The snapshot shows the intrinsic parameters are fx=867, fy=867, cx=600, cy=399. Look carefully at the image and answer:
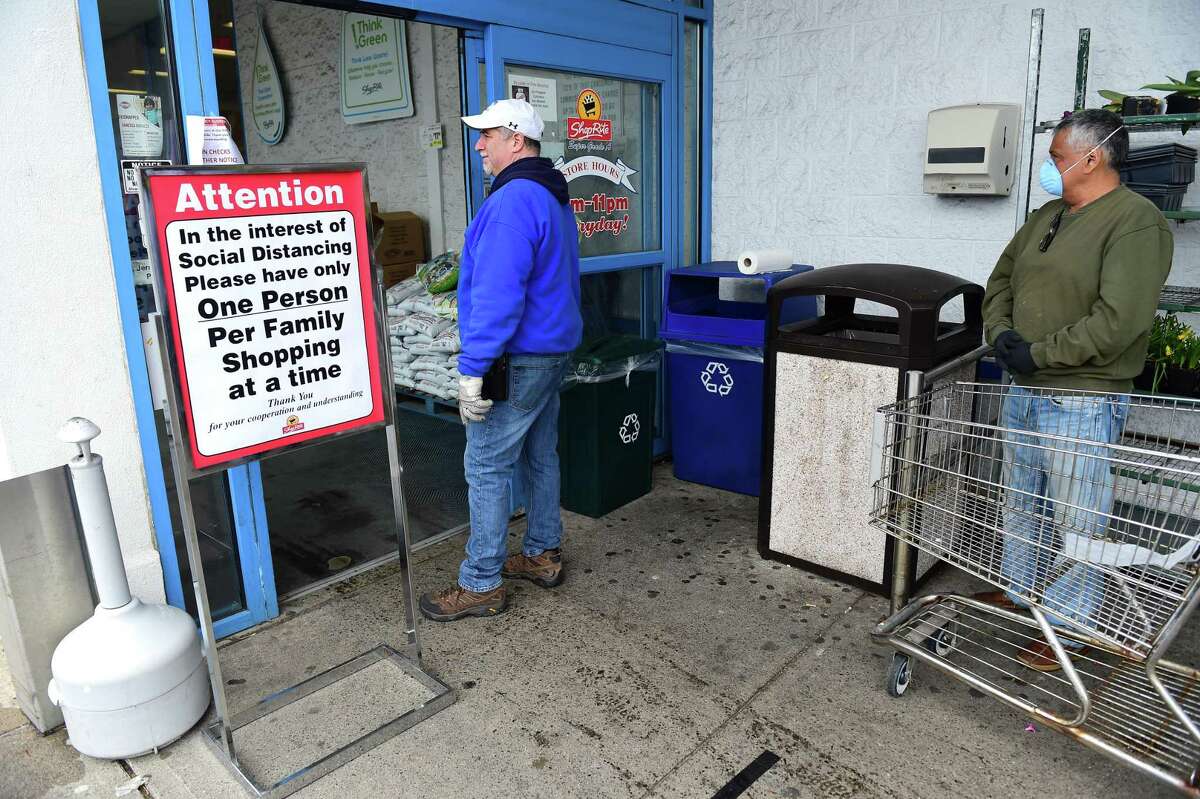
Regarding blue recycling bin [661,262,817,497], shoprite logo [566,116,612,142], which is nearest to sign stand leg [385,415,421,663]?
blue recycling bin [661,262,817,497]

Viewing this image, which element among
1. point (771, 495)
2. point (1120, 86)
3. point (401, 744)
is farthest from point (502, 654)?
point (1120, 86)

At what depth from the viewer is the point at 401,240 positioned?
6.38 meters

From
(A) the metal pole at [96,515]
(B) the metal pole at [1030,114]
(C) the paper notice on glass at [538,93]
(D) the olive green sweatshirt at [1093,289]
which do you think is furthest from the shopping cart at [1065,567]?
(A) the metal pole at [96,515]

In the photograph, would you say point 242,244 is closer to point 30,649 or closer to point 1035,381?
point 30,649

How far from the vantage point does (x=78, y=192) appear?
276cm

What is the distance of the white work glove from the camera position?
3.16 meters

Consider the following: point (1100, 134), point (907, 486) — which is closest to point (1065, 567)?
point (907, 486)

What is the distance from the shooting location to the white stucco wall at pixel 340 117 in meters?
6.02

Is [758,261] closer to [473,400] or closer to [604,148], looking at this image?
[604,148]

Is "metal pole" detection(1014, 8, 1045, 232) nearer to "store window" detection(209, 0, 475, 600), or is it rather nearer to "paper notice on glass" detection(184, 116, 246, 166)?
"store window" detection(209, 0, 475, 600)

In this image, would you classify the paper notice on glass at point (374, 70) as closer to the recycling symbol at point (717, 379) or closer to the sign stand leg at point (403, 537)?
the recycling symbol at point (717, 379)

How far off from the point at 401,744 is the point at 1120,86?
12.7 ft

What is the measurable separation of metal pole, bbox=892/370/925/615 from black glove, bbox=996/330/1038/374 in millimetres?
270

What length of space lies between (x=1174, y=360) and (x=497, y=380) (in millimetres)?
2619
